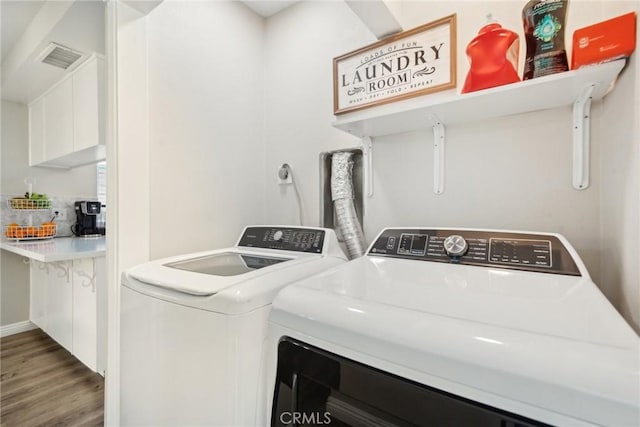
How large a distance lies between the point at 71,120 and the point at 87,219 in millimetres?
1115

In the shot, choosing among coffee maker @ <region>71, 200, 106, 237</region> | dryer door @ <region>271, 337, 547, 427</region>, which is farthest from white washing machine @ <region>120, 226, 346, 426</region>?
coffee maker @ <region>71, 200, 106, 237</region>

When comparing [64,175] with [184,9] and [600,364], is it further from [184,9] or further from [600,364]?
[600,364]

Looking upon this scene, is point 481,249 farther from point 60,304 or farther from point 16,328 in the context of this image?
point 16,328

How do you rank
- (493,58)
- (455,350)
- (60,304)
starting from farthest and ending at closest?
(60,304) < (493,58) < (455,350)

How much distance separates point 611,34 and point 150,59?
1.68 metres

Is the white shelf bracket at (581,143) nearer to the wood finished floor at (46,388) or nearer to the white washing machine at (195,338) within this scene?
the white washing machine at (195,338)

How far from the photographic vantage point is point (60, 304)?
7.40ft

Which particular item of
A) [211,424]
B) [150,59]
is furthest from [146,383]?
[150,59]

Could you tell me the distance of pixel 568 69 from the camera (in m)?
0.88

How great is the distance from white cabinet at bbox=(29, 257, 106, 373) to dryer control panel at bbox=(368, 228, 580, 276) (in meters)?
1.82

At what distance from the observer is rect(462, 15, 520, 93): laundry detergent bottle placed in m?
0.99

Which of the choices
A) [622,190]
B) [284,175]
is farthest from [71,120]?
[622,190]

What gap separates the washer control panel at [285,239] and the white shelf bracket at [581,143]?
978mm

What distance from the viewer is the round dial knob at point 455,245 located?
0.98 metres
